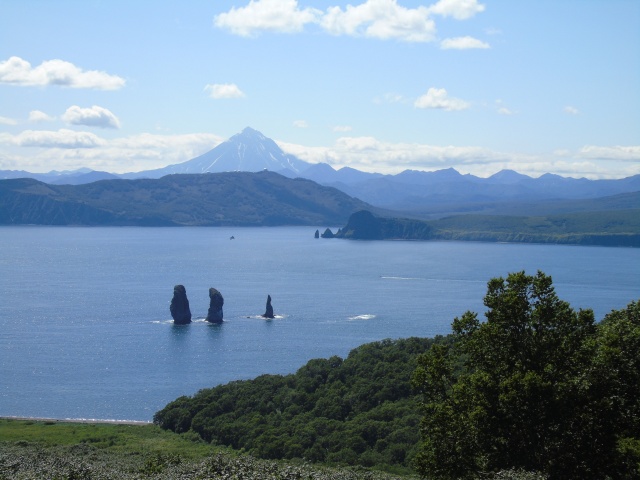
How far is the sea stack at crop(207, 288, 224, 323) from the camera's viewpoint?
111625 mm

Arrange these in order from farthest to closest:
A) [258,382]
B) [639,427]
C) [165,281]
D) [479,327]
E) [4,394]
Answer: [165,281] → [4,394] → [258,382] → [479,327] → [639,427]

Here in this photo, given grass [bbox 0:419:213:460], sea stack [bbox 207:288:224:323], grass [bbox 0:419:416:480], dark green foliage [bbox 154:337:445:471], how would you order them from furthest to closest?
sea stack [bbox 207:288:224:323] < grass [bbox 0:419:213:460] < dark green foliage [bbox 154:337:445:471] < grass [bbox 0:419:416:480]

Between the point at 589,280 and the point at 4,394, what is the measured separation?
12581cm

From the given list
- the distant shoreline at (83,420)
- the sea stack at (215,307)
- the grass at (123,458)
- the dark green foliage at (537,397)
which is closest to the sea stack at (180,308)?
the sea stack at (215,307)

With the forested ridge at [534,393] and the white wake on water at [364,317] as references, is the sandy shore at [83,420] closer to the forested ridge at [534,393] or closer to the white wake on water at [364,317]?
the forested ridge at [534,393]

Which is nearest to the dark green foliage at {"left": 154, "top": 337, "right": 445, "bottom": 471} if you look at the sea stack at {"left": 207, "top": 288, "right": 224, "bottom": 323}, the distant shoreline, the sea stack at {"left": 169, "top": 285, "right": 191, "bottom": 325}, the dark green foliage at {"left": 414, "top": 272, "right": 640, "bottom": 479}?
the distant shoreline

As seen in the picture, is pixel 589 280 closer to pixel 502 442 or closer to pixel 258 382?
pixel 258 382

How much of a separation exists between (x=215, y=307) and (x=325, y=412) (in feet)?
204

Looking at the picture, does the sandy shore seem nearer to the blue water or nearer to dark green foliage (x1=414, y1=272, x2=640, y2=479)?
the blue water

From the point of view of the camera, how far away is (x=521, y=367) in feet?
77.9

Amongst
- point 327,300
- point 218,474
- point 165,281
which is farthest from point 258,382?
point 165,281

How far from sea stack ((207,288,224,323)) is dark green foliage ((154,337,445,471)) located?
1989 inches

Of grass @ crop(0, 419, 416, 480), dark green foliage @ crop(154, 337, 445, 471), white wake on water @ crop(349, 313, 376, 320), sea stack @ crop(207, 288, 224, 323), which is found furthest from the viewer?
white wake on water @ crop(349, 313, 376, 320)

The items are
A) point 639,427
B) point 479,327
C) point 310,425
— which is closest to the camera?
point 639,427
